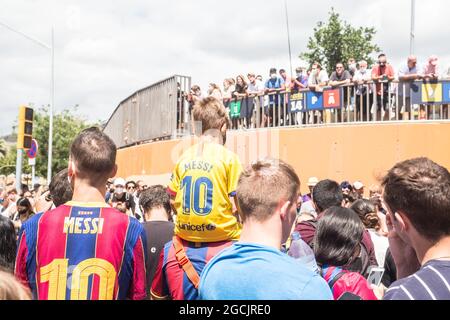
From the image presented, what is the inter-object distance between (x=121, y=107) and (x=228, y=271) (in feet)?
78.3

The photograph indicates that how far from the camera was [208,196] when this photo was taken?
13.1 ft

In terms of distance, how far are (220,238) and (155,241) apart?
123cm

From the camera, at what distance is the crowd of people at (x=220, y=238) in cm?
229

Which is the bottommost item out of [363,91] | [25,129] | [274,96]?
[25,129]

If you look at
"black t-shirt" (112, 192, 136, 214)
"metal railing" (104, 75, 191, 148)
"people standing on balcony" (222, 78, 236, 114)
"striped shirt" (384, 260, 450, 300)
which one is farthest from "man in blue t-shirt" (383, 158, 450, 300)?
"metal railing" (104, 75, 191, 148)

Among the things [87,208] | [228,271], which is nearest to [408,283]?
[228,271]

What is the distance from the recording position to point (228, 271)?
2.40 m

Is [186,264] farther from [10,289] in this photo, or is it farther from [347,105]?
[347,105]

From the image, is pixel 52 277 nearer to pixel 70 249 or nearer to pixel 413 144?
pixel 70 249

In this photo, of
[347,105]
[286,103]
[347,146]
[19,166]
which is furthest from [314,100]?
[19,166]

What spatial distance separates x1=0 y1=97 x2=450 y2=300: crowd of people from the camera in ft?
7.51

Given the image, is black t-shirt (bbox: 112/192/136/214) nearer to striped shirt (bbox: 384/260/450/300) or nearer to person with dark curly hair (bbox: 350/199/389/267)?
person with dark curly hair (bbox: 350/199/389/267)

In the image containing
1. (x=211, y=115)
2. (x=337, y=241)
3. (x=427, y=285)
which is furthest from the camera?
(x=211, y=115)

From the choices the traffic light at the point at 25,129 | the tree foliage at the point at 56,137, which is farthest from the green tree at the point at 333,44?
the traffic light at the point at 25,129
